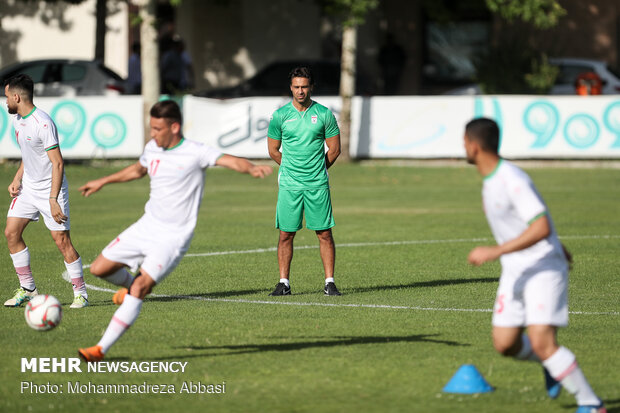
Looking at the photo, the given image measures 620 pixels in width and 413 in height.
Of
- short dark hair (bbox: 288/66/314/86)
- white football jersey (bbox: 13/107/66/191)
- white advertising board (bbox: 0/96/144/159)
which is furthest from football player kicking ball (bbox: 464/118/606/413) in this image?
white advertising board (bbox: 0/96/144/159)

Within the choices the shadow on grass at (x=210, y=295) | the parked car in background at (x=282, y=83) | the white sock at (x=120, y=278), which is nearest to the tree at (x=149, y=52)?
the parked car in background at (x=282, y=83)

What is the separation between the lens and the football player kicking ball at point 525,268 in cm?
639

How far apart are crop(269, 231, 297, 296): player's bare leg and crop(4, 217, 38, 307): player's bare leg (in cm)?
231

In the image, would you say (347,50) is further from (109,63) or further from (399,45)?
(109,63)

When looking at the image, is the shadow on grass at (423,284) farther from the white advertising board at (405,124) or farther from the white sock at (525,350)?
the white advertising board at (405,124)

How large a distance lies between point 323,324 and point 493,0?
20.5m

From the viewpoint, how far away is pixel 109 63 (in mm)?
39781

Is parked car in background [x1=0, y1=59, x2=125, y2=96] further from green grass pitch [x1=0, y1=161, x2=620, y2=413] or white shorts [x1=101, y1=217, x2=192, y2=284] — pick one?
white shorts [x1=101, y1=217, x2=192, y2=284]

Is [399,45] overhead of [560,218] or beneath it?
overhead

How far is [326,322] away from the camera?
31.5 feet

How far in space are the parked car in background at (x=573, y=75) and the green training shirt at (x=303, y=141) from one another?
21810mm

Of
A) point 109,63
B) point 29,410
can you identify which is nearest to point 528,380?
point 29,410

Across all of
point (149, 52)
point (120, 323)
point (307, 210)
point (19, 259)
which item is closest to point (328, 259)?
point (307, 210)
